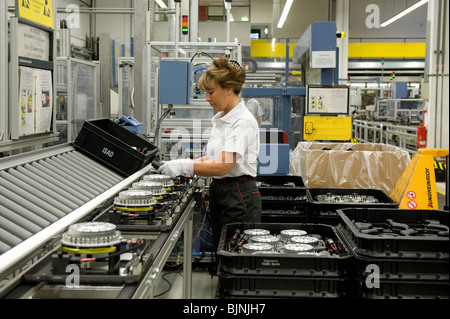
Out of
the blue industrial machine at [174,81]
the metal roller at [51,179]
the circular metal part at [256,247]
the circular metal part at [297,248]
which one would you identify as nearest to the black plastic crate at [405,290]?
the circular metal part at [297,248]

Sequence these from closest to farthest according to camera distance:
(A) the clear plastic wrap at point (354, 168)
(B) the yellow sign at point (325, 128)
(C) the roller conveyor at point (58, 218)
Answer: (C) the roller conveyor at point (58, 218) → (A) the clear plastic wrap at point (354, 168) → (B) the yellow sign at point (325, 128)

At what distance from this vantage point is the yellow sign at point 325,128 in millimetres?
5301

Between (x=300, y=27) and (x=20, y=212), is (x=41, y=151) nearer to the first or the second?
(x=20, y=212)

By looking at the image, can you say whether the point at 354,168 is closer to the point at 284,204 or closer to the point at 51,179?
the point at 284,204

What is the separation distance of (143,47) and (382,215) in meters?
3.24

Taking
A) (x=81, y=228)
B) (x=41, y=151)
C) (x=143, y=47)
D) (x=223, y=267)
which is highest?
(x=143, y=47)

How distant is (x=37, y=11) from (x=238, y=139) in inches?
59.7

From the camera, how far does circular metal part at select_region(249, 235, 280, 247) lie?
1.94 metres

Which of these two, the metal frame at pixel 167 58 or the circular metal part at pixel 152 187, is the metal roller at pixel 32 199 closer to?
the circular metal part at pixel 152 187

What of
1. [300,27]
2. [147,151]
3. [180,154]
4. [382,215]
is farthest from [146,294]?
[300,27]

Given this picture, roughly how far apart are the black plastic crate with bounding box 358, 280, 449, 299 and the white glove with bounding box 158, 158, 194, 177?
40.9 inches

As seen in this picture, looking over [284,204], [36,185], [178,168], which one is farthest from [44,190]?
[284,204]

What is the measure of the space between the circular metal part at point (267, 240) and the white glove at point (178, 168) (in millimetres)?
563

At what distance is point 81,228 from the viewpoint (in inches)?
52.2
